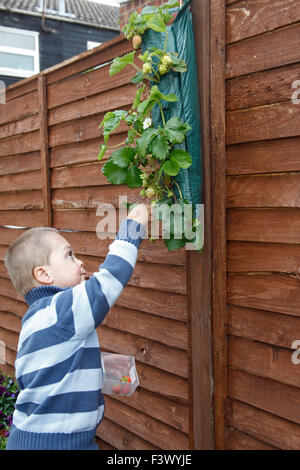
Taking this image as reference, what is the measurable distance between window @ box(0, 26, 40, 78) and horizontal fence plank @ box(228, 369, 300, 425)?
11.4 m

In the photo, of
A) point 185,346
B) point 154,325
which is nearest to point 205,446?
point 185,346

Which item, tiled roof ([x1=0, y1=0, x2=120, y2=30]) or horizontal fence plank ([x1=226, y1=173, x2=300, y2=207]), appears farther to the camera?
tiled roof ([x1=0, y1=0, x2=120, y2=30])

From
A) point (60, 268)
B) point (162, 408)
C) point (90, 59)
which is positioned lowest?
point (162, 408)

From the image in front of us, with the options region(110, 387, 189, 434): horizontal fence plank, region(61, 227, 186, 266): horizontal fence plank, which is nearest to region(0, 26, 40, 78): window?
region(61, 227, 186, 266): horizontal fence plank

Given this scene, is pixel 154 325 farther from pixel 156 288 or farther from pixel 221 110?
pixel 221 110

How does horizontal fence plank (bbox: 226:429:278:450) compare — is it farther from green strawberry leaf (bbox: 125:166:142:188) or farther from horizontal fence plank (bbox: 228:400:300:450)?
green strawberry leaf (bbox: 125:166:142:188)

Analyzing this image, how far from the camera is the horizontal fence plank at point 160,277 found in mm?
2185

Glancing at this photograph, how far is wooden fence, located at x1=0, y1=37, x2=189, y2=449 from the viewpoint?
2.27 metres

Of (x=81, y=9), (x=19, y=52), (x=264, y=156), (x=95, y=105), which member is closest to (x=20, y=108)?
(x=95, y=105)

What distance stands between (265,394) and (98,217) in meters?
1.41

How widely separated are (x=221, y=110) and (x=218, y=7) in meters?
0.42

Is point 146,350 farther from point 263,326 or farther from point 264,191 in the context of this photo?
point 264,191

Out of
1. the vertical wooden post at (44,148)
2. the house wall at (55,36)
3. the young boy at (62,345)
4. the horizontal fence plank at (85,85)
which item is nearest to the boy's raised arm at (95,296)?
the young boy at (62,345)

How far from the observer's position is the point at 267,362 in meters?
1.80
